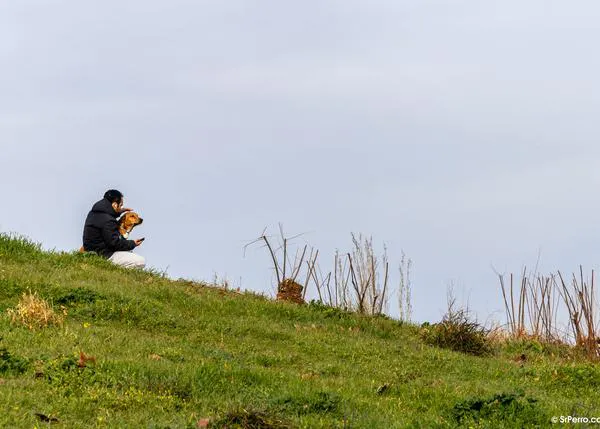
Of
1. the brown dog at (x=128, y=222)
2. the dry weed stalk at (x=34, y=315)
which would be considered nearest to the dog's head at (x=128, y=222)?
the brown dog at (x=128, y=222)

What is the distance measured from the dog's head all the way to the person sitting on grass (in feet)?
0.56

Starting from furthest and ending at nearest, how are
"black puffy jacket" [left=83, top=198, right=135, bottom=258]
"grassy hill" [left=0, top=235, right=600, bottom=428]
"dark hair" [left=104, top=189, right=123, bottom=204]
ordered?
"dark hair" [left=104, top=189, right=123, bottom=204] < "black puffy jacket" [left=83, top=198, right=135, bottom=258] < "grassy hill" [left=0, top=235, right=600, bottom=428]

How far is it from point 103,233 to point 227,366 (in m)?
10.4

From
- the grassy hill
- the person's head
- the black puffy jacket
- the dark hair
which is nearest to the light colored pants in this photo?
the black puffy jacket

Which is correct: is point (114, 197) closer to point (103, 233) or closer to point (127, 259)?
point (103, 233)

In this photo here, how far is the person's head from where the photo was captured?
67.7 ft

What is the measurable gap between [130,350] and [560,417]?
587 centimetres

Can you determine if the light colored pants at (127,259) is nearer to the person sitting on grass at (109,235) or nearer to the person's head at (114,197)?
the person sitting on grass at (109,235)

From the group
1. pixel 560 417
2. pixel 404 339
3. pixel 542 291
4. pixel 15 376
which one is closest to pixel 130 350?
pixel 15 376

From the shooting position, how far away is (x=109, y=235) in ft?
67.3

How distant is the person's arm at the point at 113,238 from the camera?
67.2ft

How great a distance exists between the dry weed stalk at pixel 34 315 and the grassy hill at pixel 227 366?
0.08m

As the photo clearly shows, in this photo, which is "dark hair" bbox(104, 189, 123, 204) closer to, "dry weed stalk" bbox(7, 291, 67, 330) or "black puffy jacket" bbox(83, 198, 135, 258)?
"black puffy jacket" bbox(83, 198, 135, 258)

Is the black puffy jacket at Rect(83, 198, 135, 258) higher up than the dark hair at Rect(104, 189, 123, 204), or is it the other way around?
the dark hair at Rect(104, 189, 123, 204)
